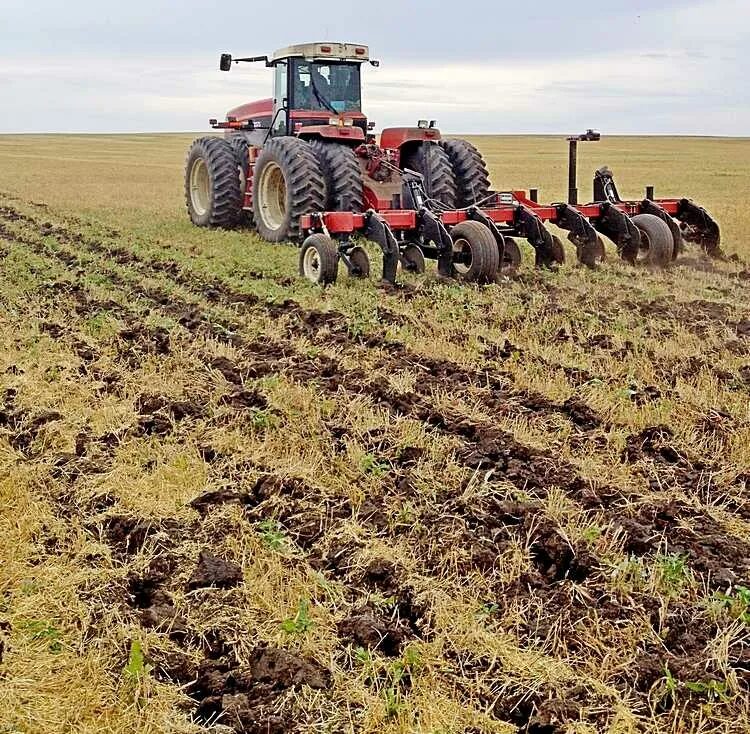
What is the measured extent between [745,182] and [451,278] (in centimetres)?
2907

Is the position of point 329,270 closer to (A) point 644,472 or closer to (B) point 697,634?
(A) point 644,472

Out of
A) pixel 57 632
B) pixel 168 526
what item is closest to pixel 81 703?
pixel 57 632

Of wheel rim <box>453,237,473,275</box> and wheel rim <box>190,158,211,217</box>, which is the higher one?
wheel rim <box>190,158,211,217</box>

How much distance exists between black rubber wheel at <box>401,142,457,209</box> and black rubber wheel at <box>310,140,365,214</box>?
90 centimetres

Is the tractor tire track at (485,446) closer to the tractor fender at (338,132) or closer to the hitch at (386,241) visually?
the hitch at (386,241)

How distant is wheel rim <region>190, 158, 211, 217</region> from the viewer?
15719 millimetres

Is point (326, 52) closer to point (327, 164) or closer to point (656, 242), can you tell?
point (327, 164)

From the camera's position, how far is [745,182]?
116 feet

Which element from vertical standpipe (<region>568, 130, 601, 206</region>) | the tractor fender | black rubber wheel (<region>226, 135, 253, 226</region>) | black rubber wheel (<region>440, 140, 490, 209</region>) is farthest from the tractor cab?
vertical standpipe (<region>568, 130, 601, 206</region>)

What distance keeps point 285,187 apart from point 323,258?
2912 mm

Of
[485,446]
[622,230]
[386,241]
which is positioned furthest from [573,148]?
[485,446]

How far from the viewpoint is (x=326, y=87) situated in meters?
13.7

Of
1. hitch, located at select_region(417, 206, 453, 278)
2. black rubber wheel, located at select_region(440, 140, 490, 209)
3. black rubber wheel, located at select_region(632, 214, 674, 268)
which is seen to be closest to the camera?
hitch, located at select_region(417, 206, 453, 278)

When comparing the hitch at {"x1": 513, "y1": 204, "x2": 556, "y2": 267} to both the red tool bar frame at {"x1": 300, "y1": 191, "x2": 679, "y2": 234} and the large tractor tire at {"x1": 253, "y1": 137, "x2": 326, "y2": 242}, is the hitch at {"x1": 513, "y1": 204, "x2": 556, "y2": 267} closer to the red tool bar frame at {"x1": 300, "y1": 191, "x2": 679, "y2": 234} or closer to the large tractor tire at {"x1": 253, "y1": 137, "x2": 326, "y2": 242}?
the red tool bar frame at {"x1": 300, "y1": 191, "x2": 679, "y2": 234}
